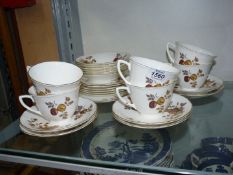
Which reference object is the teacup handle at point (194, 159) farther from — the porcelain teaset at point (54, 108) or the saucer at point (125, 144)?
the porcelain teaset at point (54, 108)

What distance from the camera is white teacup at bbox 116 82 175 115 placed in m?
0.57

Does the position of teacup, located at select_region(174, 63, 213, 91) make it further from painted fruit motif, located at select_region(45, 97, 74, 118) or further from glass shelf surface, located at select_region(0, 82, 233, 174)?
painted fruit motif, located at select_region(45, 97, 74, 118)

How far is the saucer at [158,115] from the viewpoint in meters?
0.56

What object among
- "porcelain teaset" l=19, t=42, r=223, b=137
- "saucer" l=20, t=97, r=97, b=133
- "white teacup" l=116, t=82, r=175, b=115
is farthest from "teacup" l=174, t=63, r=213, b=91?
"saucer" l=20, t=97, r=97, b=133

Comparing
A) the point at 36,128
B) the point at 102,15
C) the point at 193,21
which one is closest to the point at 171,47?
the point at 193,21

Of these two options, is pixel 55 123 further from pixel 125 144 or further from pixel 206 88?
pixel 206 88

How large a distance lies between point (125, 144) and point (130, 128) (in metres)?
0.04

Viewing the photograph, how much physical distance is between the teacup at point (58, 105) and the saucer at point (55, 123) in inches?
0.5

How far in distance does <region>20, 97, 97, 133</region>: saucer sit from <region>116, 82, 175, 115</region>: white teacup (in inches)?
3.9

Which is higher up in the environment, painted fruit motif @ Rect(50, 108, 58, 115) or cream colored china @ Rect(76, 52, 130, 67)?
cream colored china @ Rect(76, 52, 130, 67)

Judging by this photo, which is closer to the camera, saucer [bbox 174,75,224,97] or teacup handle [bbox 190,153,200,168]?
teacup handle [bbox 190,153,200,168]

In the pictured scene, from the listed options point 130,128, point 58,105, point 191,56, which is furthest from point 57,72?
point 191,56

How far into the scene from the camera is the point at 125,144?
0.59m

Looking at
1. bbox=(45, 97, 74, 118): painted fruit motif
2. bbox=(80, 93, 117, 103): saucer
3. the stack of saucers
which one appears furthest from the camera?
bbox=(80, 93, 117, 103): saucer
